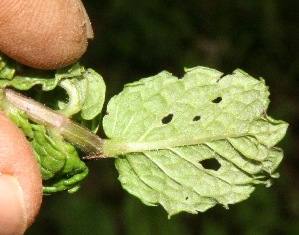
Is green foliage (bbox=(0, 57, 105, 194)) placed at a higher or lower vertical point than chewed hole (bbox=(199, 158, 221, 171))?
higher

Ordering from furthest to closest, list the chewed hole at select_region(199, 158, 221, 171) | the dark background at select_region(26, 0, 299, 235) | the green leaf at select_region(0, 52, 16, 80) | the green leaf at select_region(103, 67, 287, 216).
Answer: the chewed hole at select_region(199, 158, 221, 171), the dark background at select_region(26, 0, 299, 235), the green leaf at select_region(103, 67, 287, 216), the green leaf at select_region(0, 52, 16, 80)

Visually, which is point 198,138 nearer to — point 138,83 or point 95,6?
point 138,83

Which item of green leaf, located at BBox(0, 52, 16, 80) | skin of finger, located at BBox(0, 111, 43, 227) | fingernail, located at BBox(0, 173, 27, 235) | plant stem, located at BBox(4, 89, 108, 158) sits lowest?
fingernail, located at BBox(0, 173, 27, 235)

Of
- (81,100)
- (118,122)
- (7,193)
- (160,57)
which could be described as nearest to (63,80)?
(81,100)

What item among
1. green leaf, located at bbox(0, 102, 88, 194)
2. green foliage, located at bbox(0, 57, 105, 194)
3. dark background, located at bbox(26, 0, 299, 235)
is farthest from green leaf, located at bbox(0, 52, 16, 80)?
dark background, located at bbox(26, 0, 299, 235)

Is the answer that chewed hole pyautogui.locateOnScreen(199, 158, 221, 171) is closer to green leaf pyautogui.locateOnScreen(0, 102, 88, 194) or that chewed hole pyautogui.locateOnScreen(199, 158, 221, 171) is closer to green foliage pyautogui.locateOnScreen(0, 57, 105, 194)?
green foliage pyautogui.locateOnScreen(0, 57, 105, 194)

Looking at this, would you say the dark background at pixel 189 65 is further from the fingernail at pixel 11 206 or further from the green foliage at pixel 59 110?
the fingernail at pixel 11 206
